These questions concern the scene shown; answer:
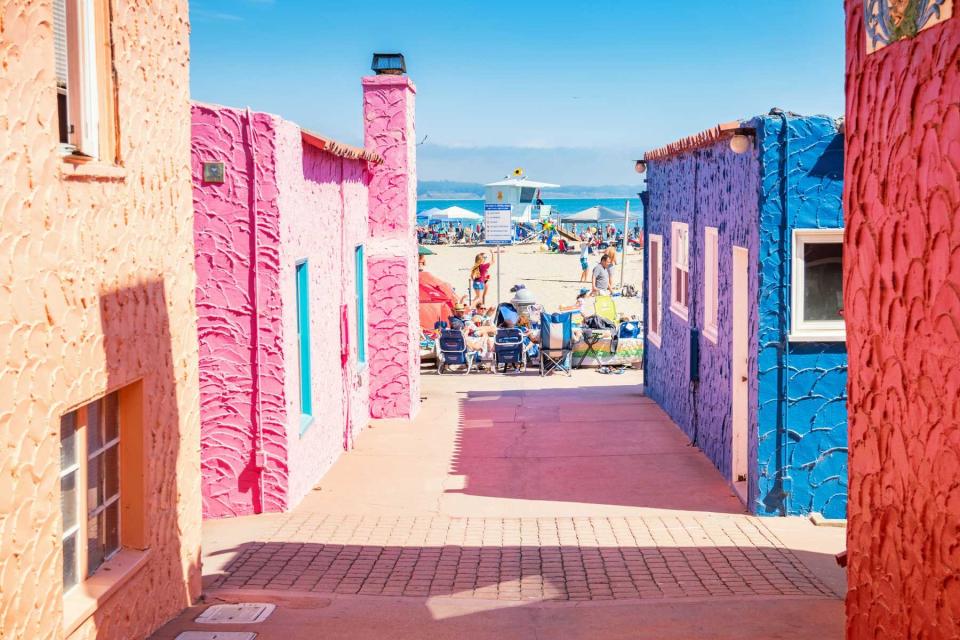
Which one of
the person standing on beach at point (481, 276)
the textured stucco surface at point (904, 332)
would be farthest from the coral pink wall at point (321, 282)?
the person standing on beach at point (481, 276)

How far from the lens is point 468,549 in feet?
29.2

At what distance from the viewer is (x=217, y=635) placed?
6410 mm

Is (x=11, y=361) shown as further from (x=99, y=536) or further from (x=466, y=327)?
(x=466, y=327)

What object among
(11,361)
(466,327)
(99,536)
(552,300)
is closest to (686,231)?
(466,327)

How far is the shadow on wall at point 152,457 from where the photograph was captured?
5.88 metres

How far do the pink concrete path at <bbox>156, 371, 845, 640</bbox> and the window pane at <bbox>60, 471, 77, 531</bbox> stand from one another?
1192 millimetres

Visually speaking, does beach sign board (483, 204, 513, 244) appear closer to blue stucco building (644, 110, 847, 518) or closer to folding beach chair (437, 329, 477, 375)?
folding beach chair (437, 329, 477, 375)

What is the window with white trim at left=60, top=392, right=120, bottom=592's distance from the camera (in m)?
5.52

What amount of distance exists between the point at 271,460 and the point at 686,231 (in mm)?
6223

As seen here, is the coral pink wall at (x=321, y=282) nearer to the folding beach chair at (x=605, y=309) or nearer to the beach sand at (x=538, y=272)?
the folding beach chair at (x=605, y=309)

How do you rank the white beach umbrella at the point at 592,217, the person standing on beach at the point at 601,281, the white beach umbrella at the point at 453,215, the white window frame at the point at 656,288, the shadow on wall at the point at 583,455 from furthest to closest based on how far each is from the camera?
the white beach umbrella at the point at 592,217, the white beach umbrella at the point at 453,215, the person standing on beach at the point at 601,281, the white window frame at the point at 656,288, the shadow on wall at the point at 583,455

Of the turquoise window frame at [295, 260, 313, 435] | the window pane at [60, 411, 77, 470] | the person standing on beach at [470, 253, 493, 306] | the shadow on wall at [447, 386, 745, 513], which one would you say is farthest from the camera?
the person standing on beach at [470, 253, 493, 306]

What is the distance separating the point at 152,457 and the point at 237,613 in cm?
120

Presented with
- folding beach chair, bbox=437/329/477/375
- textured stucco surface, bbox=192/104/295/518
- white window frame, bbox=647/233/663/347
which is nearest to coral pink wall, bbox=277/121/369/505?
textured stucco surface, bbox=192/104/295/518
